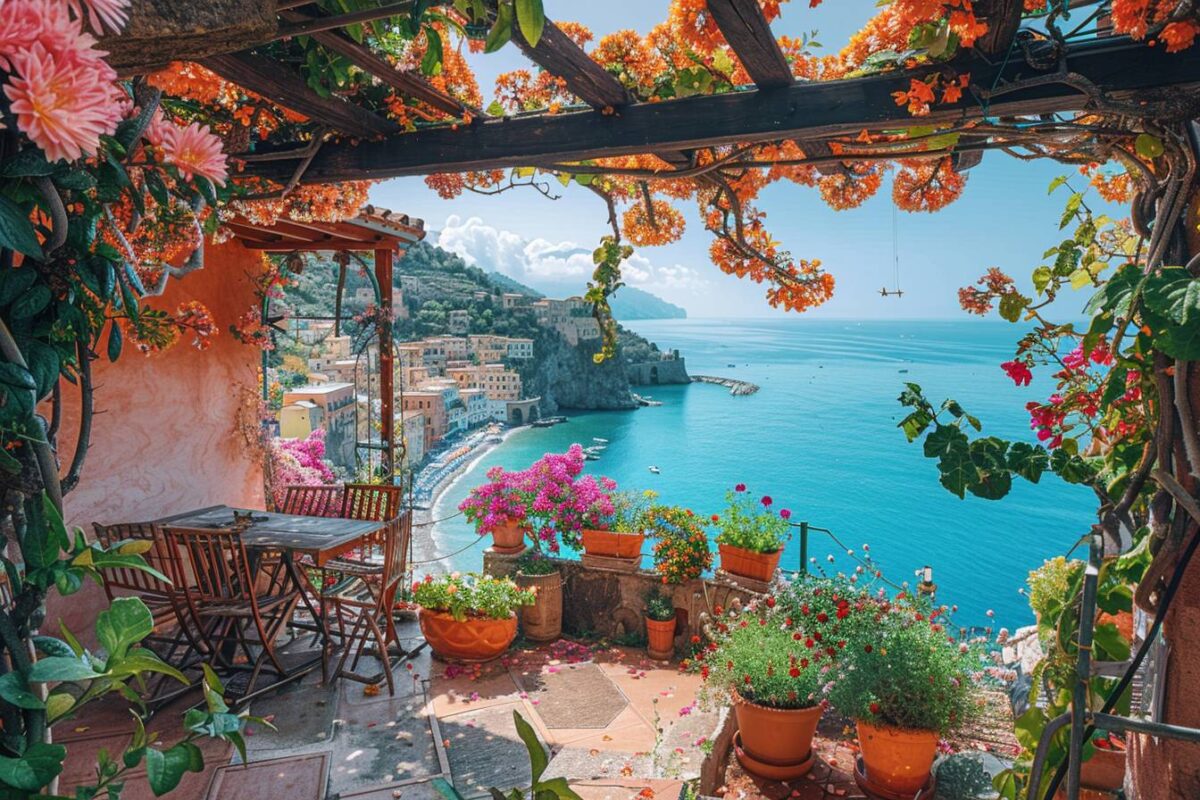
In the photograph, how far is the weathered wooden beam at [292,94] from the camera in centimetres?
170

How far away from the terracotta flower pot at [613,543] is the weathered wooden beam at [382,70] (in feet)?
9.81

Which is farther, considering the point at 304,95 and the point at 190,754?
the point at 304,95

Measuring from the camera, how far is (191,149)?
0.81 metres

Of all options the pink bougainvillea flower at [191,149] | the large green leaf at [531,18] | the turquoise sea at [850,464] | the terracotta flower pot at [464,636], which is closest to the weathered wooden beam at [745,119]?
the large green leaf at [531,18]

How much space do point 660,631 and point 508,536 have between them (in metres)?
1.19

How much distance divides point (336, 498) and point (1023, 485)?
3624 cm

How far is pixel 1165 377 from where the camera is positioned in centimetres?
128

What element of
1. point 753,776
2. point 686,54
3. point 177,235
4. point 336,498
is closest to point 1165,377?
point 686,54

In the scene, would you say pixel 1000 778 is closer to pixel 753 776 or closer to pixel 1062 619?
pixel 1062 619

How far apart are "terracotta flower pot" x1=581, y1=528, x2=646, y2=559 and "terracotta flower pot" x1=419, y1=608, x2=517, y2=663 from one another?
0.83 meters

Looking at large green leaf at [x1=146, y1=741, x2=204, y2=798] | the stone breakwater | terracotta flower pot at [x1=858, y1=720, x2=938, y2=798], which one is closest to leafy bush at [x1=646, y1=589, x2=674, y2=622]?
terracotta flower pot at [x1=858, y1=720, x2=938, y2=798]

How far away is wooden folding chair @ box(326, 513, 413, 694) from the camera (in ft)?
11.6

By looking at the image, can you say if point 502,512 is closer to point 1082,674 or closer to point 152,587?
point 152,587

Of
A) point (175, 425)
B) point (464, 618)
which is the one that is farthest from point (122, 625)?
point (175, 425)
